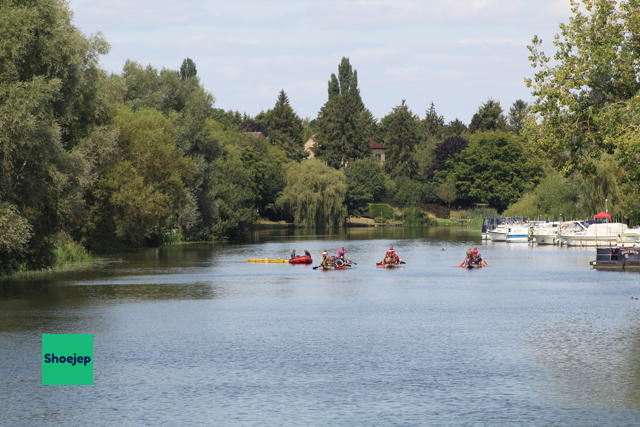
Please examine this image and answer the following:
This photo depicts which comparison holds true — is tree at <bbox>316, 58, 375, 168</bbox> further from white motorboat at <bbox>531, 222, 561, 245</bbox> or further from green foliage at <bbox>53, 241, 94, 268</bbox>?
green foliage at <bbox>53, 241, 94, 268</bbox>

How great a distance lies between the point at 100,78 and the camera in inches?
2687

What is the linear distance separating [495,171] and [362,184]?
26777 mm

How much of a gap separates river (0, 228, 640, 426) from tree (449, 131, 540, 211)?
113 m

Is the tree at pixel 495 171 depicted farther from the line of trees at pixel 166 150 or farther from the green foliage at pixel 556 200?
the green foliage at pixel 556 200

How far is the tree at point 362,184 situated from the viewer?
16750cm

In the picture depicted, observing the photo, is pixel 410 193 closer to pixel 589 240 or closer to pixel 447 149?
pixel 447 149

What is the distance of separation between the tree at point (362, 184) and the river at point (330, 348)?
330 ft

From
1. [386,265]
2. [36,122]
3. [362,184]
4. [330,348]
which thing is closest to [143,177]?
[386,265]

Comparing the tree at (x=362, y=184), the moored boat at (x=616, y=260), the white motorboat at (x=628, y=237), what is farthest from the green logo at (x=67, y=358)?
the tree at (x=362, y=184)

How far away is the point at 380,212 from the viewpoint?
178 meters

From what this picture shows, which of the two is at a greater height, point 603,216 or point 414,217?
point 414,217

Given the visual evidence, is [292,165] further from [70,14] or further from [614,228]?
[70,14]

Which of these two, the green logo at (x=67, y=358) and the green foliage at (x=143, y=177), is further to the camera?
the green foliage at (x=143, y=177)

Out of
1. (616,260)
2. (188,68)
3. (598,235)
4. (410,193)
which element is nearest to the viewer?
→ (616,260)
